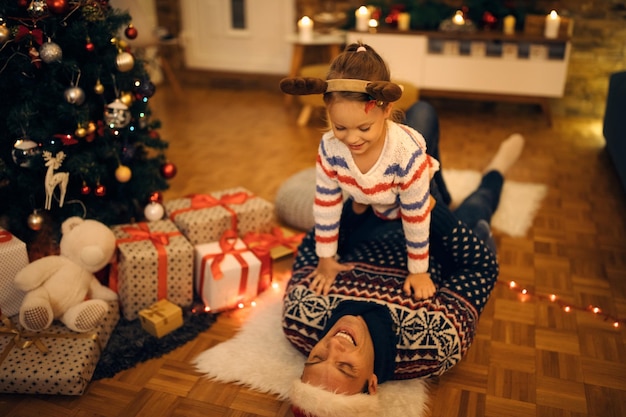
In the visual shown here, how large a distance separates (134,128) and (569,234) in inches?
68.5

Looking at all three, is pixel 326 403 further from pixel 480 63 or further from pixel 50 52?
pixel 480 63

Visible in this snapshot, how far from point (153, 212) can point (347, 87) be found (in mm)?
1000

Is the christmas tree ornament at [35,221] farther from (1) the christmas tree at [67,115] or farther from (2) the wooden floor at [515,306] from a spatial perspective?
(2) the wooden floor at [515,306]

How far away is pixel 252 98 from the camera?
4.59 metres

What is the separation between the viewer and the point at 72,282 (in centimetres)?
171

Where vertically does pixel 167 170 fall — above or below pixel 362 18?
below

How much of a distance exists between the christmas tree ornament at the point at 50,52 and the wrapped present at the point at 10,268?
532 mm

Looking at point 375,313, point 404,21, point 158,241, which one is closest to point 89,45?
point 158,241

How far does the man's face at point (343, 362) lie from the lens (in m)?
1.28

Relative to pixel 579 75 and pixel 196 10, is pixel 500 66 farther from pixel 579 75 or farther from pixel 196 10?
pixel 196 10

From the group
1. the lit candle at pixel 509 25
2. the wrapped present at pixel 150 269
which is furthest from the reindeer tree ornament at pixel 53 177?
the lit candle at pixel 509 25

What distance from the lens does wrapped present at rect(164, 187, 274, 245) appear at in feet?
6.61

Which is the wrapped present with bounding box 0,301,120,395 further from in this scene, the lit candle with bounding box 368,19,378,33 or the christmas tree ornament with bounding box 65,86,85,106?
the lit candle with bounding box 368,19,378,33

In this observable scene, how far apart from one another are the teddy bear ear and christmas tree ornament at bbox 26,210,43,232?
0.09 metres
